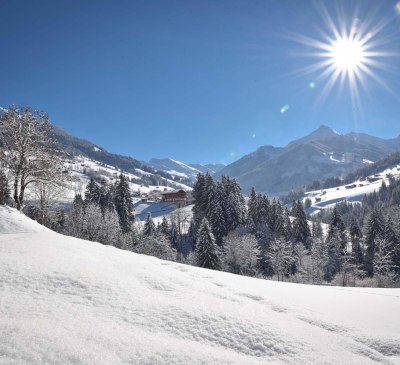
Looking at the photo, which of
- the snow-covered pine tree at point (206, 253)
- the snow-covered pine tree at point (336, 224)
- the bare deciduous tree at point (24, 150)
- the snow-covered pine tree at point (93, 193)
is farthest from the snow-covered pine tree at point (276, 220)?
the bare deciduous tree at point (24, 150)

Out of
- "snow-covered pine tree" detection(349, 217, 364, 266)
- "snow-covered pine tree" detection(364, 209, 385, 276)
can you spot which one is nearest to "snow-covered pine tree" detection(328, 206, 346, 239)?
"snow-covered pine tree" detection(349, 217, 364, 266)

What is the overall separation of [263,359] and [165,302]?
254 centimetres

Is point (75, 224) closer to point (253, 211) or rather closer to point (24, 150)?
point (24, 150)

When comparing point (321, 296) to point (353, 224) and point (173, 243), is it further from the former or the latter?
point (353, 224)

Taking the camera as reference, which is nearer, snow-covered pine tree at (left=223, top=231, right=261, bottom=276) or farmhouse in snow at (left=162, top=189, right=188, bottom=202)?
snow-covered pine tree at (left=223, top=231, right=261, bottom=276)

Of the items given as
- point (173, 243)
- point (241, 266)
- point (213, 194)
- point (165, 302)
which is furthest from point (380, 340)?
point (173, 243)

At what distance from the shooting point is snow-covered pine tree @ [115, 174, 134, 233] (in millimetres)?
78606

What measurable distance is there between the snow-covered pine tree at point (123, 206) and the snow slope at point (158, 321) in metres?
70.8

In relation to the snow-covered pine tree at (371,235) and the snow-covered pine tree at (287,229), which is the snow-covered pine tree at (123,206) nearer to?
the snow-covered pine tree at (287,229)

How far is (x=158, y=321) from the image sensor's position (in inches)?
229

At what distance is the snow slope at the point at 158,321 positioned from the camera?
14.7 feet

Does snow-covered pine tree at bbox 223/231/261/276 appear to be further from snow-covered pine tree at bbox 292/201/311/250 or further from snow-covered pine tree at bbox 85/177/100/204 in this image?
snow-covered pine tree at bbox 85/177/100/204

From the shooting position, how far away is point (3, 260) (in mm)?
8023

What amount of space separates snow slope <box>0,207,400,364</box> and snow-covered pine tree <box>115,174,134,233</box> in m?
70.8
